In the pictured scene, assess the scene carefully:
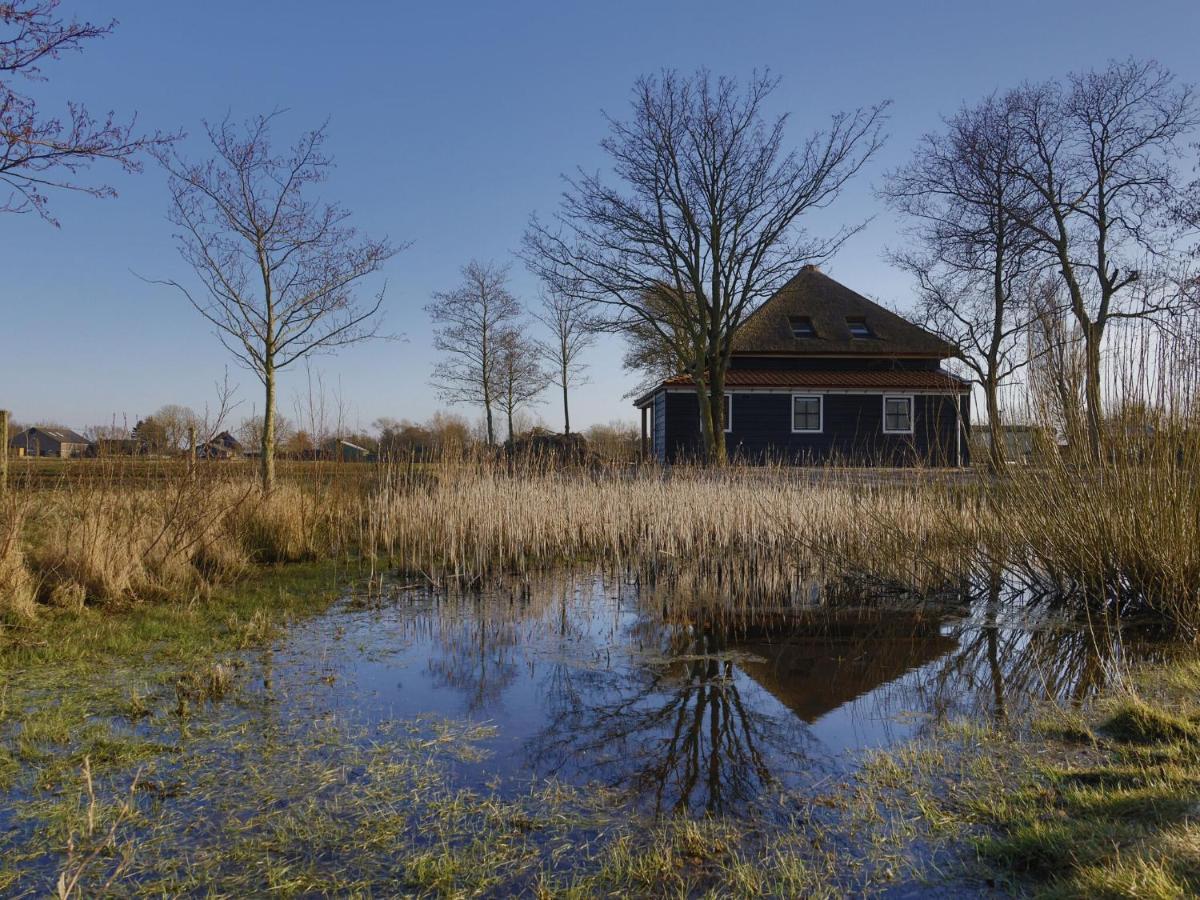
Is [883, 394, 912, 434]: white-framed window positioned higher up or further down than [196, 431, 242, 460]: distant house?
higher up

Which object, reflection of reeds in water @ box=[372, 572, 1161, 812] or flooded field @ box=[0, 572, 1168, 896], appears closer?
flooded field @ box=[0, 572, 1168, 896]

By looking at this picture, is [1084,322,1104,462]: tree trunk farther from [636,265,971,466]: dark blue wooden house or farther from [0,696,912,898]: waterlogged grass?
[636,265,971,466]: dark blue wooden house

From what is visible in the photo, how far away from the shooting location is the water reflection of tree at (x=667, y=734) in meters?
3.71

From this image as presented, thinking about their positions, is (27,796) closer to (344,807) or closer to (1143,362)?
(344,807)

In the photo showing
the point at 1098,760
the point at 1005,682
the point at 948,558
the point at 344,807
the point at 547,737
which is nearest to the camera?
the point at 344,807

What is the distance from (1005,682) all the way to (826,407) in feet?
75.9

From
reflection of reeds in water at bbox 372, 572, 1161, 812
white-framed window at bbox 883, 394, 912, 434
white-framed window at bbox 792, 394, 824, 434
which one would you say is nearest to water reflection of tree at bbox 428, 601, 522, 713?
reflection of reeds in water at bbox 372, 572, 1161, 812

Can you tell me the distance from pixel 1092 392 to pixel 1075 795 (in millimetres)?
4346

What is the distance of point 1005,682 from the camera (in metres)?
5.35

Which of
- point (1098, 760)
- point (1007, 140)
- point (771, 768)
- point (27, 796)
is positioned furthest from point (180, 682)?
point (1007, 140)

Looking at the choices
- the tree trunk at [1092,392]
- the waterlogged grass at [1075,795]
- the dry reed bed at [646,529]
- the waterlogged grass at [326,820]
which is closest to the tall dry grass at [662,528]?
the dry reed bed at [646,529]

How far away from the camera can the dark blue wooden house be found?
27141 mm

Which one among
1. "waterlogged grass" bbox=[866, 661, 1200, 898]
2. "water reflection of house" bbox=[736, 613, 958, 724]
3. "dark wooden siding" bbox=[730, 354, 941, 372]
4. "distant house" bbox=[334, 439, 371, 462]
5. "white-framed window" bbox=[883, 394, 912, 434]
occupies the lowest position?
"water reflection of house" bbox=[736, 613, 958, 724]

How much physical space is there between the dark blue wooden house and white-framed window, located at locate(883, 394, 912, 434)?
0.11ft
